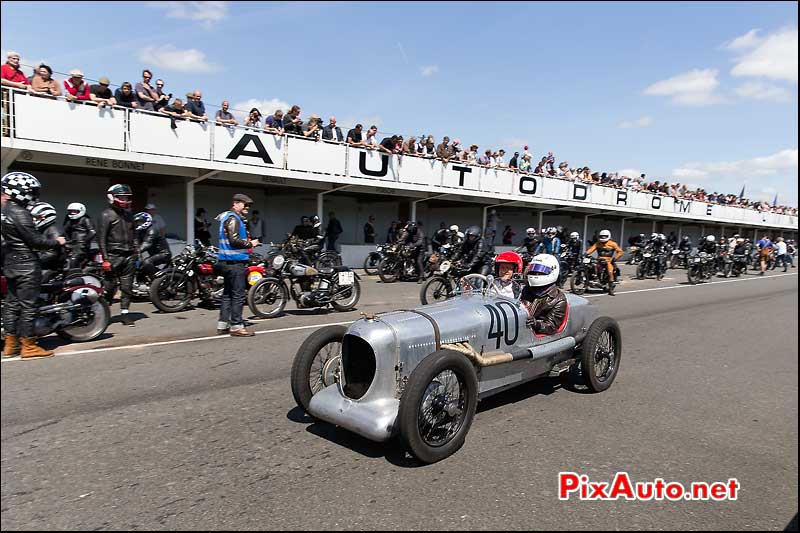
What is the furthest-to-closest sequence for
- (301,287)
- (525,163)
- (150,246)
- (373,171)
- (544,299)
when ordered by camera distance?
(525,163), (373,171), (301,287), (150,246), (544,299)

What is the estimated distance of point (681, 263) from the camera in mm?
23719

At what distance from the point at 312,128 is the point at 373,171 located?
279cm

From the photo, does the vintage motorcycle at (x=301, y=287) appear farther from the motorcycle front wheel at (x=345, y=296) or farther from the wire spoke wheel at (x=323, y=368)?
the wire spoke wheel at (x=323, y=368)

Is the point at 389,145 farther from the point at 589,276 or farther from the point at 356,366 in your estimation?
the point at 356,366

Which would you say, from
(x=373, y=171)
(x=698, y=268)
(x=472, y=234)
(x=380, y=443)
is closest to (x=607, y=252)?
(x=472, y=234)

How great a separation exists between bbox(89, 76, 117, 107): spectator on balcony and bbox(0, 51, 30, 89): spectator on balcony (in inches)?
49.7

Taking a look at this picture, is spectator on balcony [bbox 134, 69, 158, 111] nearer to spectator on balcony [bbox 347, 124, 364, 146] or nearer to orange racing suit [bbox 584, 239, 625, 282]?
spectator on balcony [bbox 347, 124, 364, 146]

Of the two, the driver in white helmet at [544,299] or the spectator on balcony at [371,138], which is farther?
the spectator on balcony at [371,138]

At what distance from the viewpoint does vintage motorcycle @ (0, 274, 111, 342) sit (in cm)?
594

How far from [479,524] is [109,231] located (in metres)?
7.41

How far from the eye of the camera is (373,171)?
60.0ft

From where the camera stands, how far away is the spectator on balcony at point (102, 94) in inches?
468

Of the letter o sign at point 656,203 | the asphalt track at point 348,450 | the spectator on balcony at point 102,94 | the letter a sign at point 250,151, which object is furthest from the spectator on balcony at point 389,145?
the letter o sign at point 656,203

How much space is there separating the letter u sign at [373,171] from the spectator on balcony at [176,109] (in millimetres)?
6109
